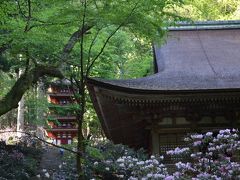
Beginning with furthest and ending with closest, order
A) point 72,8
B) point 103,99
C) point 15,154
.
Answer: point 15,154
point 103,99
point 72,8

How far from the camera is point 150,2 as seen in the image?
19.0 ft

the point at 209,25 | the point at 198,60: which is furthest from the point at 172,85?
the point at 209,25

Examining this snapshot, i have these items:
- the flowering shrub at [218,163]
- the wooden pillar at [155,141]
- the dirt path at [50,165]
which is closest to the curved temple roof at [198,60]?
the wooden pillar at [155,141]

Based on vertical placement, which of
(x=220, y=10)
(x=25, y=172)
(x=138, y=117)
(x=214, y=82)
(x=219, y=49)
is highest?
(x=220, y=10)

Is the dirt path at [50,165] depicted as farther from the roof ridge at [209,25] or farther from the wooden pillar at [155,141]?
the roof ridge at [209,25]

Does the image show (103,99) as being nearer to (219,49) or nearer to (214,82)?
(214,82)

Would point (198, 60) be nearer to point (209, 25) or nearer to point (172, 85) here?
point (172, 85)

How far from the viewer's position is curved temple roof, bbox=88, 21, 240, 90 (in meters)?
7.79

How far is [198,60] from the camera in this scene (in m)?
9.37

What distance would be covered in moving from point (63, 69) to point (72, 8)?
2.40m

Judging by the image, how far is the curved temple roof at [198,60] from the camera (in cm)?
A: 779

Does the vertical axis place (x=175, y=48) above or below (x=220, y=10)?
below

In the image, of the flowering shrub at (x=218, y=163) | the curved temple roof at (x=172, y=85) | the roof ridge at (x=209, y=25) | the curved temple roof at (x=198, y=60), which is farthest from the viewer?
the roof ridge at (x=209, y=25)

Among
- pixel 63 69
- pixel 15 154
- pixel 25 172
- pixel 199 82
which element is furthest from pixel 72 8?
pixel 15 154
